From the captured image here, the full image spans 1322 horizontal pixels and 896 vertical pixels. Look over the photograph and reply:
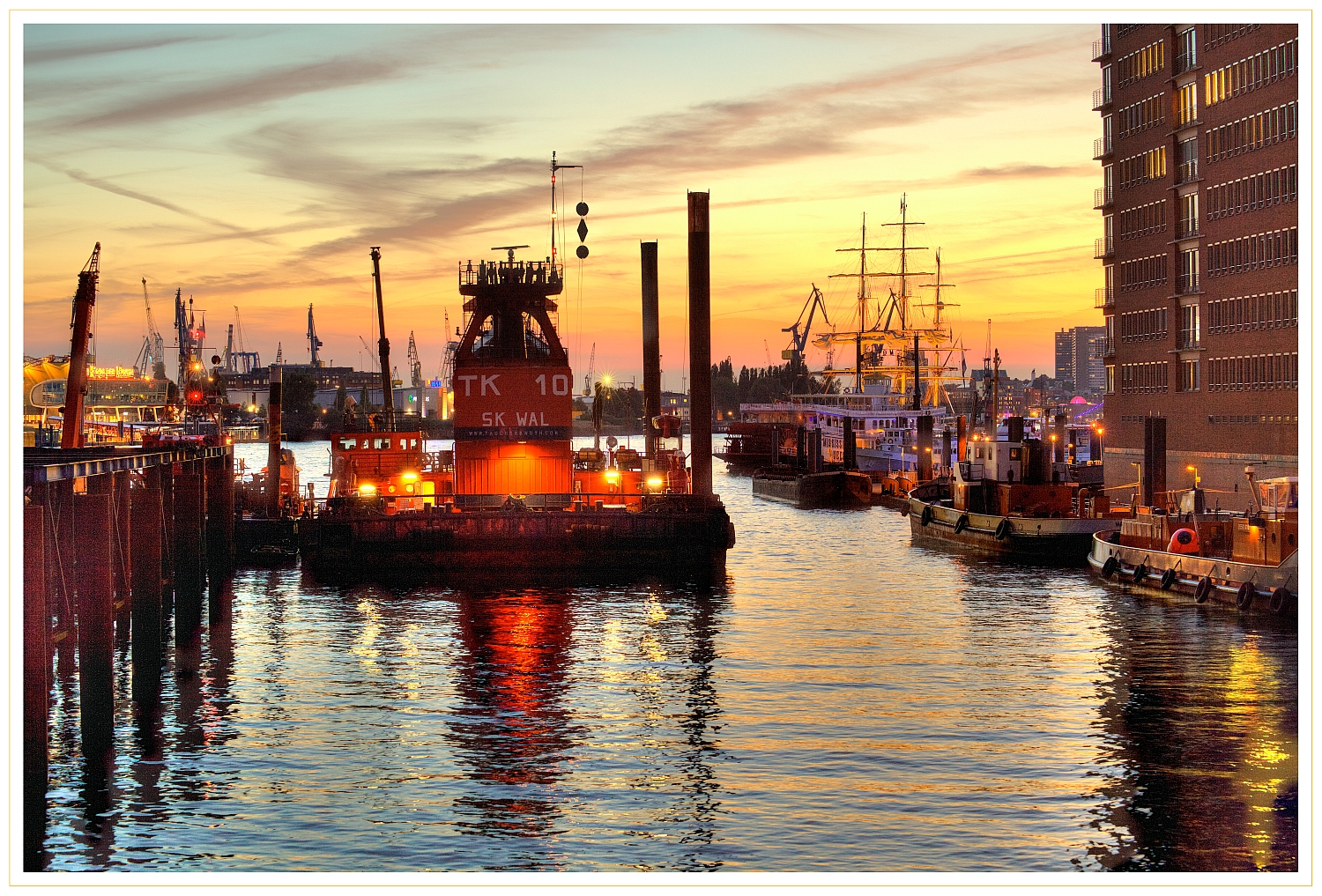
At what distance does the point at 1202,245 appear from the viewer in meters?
102

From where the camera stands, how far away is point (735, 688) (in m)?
41.5

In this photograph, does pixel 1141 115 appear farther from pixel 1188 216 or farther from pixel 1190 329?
pixel 1190 329

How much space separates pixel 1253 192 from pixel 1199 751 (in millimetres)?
70870

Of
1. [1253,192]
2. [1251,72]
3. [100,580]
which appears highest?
[1251,72]

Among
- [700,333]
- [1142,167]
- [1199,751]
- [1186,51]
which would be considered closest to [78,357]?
[700,333]

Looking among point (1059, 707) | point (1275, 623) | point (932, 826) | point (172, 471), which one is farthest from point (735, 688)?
point (172, 471)

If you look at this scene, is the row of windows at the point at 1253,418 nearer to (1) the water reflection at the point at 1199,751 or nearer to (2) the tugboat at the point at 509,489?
(2) the tugboat at the point at 509,489

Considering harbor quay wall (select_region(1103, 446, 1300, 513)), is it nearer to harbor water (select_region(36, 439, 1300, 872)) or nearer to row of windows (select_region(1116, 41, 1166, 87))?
row of windows (select_region(1116, 41, 1166, 87))

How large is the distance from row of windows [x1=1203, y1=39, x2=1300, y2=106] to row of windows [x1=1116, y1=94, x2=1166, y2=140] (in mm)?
6959

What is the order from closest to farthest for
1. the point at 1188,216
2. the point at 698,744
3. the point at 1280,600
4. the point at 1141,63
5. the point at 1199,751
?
the point at 1199,751 → the point at 698,744 → the point at 1280,600 → the point at 1188,216 → the point at 1141,63

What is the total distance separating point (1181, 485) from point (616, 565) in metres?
54.2

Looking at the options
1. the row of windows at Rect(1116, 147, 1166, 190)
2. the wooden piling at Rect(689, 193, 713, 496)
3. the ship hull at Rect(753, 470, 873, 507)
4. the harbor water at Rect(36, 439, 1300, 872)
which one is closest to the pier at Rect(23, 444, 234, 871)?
the harbor water at Rect(36, 439, 1300, 872)

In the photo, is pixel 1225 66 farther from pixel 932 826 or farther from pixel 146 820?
pixel 146 820
